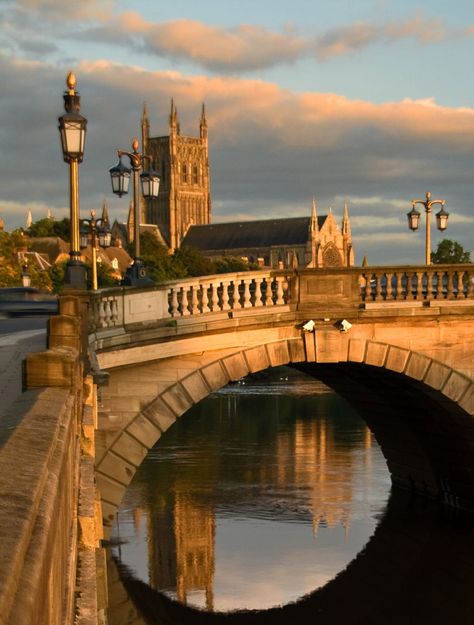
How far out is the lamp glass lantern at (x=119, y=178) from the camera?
75.3 feet

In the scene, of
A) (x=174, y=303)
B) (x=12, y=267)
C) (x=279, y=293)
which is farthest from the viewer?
(x=12, y=267)

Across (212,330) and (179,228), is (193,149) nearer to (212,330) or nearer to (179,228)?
(179,228)

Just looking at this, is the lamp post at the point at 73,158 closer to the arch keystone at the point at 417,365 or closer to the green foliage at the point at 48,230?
the arch keystone at the point at 417,365

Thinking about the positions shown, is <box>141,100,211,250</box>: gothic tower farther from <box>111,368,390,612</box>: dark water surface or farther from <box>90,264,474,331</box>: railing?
<box>90,264,474,331</box>: railing

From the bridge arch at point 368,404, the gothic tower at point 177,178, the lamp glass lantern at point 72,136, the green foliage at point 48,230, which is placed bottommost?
the bridge arch at point 368,404

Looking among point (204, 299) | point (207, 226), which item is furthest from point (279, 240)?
point (204, 299)

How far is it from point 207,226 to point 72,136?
7083 inches

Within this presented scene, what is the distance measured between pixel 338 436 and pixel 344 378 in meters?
17.4

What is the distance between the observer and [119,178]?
75.5 ft

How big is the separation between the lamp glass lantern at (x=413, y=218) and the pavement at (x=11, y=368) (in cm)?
1293

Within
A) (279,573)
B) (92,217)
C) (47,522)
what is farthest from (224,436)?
(47,522)

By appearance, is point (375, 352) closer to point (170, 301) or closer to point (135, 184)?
point (170, 301)

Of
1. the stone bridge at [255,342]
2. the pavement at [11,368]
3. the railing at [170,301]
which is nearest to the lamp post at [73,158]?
the stone bridge at [255,342]

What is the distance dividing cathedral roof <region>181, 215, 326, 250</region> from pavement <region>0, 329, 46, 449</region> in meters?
167
